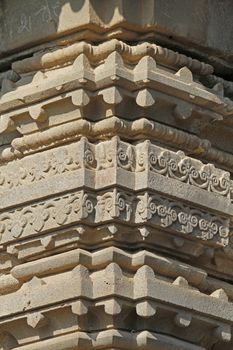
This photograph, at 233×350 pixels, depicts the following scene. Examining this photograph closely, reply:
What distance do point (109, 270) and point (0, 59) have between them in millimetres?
1870

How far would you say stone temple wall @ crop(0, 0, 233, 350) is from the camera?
13148 mm

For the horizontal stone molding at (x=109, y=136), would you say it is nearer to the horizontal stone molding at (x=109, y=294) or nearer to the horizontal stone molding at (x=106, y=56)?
the horizontal stone molding at (x=106, y=56)

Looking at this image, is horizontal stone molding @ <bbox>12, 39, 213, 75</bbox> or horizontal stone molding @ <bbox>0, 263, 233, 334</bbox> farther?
horizontal stone molding @ <bbox>12, 39, 213, 75</bbox>

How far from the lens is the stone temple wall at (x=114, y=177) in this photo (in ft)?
43.1

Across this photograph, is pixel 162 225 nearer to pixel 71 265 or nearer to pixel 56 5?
pixel 71 265

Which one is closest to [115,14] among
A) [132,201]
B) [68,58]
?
[68,58]

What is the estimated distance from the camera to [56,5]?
546 inches

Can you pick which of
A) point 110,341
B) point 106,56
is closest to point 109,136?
point 106,56

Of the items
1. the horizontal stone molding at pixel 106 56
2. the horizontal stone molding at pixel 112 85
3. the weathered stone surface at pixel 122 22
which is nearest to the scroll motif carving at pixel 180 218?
the horizontal stone molding at pixel 112 85

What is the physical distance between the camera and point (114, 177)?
43.3 feet

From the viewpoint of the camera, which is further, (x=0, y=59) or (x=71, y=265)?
(x=0, y=59)

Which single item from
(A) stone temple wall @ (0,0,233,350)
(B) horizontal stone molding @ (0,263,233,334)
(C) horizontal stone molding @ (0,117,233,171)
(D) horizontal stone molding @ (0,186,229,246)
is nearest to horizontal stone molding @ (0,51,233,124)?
(A) stone temple wall @ (0,0,233,350)

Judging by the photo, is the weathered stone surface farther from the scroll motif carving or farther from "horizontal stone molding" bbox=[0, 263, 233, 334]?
"horizontal stone molding" bbox=[0, 263, 233, 334]

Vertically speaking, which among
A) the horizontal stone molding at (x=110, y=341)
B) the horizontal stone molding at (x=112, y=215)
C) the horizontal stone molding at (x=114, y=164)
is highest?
the horizontal stone molding at (x=114, y=164)
